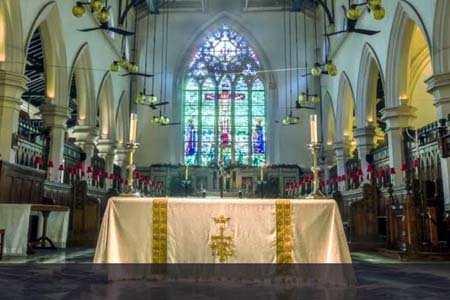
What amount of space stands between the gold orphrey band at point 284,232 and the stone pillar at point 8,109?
22.0 ft

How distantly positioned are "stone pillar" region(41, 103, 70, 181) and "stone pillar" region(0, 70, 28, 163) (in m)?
2.26

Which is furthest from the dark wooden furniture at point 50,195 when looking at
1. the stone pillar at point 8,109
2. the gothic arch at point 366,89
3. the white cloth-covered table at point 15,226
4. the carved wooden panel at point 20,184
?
the gothic arch at point 366,89

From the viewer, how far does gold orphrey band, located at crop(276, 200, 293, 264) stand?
149 inches

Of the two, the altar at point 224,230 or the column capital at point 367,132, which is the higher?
the column capital at point 367,132

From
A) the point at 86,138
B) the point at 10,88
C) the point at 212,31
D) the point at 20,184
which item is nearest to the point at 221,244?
the point at 20,184

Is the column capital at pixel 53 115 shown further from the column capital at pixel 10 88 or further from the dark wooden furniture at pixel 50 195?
the column capital at pixel 10 88

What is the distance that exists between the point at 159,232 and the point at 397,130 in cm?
882

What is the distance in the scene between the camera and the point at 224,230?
382 cm

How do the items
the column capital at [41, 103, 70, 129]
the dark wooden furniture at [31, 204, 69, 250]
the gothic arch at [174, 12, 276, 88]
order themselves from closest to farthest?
the dark wooden furniture at [31, 204, 69, 250], the column capital at [41, 103, 70, 129], the gothic arch at [174, 12, 276, 88]

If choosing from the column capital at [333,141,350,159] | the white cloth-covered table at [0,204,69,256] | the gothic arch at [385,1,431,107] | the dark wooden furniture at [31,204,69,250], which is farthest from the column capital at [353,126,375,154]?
the white cloth-covered table at [0,204,69,256]

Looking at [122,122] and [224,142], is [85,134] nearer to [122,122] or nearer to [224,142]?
[224,142]

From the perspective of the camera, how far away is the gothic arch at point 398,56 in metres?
10.5

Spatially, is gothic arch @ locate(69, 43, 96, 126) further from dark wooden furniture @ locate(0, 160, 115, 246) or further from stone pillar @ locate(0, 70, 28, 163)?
stone pillar @ locate(0, 70, 28, 163)

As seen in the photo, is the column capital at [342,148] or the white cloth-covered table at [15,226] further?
the column capital at [342,148]
